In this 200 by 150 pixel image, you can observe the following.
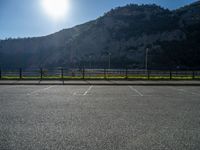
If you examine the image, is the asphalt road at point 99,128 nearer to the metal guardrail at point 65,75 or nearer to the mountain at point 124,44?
the metal guardrail at point 65,75

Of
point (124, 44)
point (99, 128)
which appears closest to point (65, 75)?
point (99, 128)

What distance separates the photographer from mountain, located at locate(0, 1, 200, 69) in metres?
110

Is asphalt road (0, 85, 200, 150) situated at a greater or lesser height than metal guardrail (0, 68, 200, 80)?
lesser

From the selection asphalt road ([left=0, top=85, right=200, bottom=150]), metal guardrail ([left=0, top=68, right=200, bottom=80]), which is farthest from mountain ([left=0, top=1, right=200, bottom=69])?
asphalt road ([left=0, top=85, right=200, bottom=150])

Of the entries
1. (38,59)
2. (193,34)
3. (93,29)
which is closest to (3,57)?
(38,59)

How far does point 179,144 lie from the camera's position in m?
4.92

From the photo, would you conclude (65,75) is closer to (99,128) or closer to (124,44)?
(99,128)

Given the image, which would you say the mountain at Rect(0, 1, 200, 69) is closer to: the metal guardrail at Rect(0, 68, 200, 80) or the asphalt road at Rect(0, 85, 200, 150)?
the metal guardrail at Rect(0, 68, 200, 80)

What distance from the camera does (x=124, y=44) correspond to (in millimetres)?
128500

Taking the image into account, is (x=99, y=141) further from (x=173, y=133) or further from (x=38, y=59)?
(x=38, y=59)

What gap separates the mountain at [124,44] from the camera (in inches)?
4328

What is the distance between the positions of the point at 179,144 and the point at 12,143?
3774mm

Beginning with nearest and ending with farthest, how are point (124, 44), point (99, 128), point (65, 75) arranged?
point (99, 128) → point (65, 75) → point (124, 44)

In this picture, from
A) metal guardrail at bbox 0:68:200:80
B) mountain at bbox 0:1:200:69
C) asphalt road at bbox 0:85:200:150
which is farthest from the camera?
mountain at bbox 0:1:200:69
